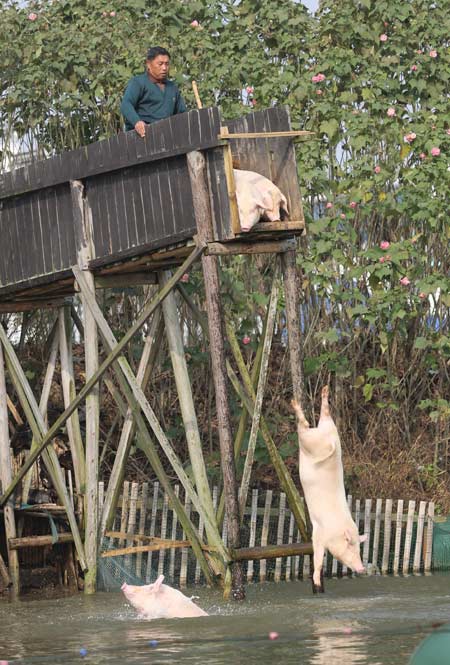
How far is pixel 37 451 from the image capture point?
48.0 feet

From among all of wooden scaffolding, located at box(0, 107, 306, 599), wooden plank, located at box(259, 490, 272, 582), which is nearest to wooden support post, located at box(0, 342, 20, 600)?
wooden scaffolding, located at box(0, 107, 306, 599)

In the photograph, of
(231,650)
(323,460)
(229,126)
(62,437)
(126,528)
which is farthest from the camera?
(62,437)

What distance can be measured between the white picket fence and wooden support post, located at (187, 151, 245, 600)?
6.35 feet

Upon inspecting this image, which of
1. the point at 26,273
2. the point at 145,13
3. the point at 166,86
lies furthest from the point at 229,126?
the point at 145,13

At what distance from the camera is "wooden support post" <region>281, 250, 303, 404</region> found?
13.8 metres

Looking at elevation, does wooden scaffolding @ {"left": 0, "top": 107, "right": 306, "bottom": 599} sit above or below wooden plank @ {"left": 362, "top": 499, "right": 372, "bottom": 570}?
above

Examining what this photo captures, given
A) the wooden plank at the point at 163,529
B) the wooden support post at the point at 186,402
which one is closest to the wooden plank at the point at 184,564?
the wooden plank at the point at 163,529

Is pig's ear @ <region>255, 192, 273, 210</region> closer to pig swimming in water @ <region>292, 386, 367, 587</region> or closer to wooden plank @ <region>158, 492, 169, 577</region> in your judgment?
pig swimming in water @ <region>292, 386, 367, 587</region>

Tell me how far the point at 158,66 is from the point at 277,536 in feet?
16.2

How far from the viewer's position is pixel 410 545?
16.0m

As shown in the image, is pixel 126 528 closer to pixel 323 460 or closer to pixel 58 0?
pixel 323 460

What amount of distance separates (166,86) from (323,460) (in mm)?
4175

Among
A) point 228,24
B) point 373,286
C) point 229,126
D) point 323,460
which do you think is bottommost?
point 323,460

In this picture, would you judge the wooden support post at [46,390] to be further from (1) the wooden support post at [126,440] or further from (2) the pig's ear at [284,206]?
(2) the pig's ear at [284,206]
